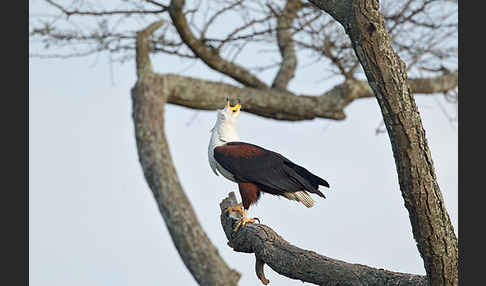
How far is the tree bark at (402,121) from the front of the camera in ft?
7.25

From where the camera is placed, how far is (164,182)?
5773 mm

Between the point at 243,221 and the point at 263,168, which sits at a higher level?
the point at 263,168

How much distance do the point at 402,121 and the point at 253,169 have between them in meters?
1.01

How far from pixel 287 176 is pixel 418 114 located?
883mm

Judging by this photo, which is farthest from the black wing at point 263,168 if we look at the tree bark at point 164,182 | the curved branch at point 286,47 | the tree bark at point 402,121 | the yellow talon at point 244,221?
the curved branch at point 286,47

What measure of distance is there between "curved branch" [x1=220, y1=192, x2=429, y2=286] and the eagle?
0.51 ft

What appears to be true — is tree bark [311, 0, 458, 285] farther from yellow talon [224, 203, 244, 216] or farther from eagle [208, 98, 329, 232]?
yellow talon [224, 203, 244, 216]

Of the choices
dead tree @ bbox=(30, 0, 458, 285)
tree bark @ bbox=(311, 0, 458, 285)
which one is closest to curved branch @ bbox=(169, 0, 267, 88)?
dead tree @ bbox=(30, 0, 458, 285)

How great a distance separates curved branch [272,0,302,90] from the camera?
22.7 feet

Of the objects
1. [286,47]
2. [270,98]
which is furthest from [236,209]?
[286,47]

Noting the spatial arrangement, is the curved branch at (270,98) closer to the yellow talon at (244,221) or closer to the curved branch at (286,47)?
the curved branch at (286,47)

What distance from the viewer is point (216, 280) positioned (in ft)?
17.9

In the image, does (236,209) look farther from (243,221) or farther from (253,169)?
(253,169)

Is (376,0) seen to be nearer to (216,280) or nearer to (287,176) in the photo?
(287,176)
